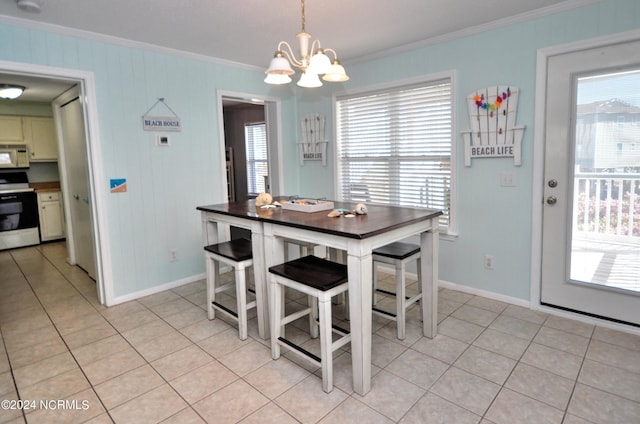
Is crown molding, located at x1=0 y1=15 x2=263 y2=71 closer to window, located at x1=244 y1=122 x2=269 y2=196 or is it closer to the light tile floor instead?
the light tile floor

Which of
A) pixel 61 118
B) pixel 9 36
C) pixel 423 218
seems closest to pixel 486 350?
pixel 423 218

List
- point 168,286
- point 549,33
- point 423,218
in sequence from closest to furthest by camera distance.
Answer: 1. point 423,218
2. point 549,33
3. point 168,286

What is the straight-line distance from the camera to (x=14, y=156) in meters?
5.83

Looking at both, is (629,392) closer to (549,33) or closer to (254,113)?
(549,33)

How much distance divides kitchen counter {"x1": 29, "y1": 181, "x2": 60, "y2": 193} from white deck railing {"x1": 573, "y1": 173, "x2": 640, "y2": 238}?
721 cm

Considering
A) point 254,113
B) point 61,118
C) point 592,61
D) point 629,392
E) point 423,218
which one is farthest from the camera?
point 254,113

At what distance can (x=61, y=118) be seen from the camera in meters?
4.38

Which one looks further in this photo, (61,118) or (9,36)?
(61,118)

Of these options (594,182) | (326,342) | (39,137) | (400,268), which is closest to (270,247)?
(326,342)

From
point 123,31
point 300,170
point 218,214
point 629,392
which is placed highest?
point 123,31

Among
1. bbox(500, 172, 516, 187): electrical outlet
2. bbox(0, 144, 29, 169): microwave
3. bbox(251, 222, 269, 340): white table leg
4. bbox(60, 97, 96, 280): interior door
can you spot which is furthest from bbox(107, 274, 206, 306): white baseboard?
bbox(0, 144, 29, 169): microwave

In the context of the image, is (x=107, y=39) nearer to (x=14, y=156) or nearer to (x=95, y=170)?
(x=95, y=170)

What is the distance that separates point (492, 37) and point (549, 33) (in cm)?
43

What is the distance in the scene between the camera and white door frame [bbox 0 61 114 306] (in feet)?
9.96
